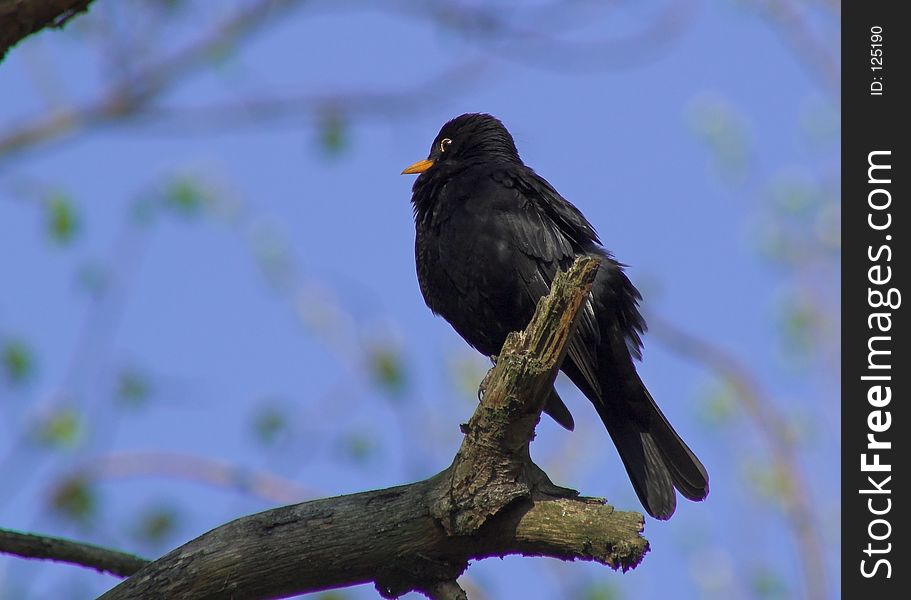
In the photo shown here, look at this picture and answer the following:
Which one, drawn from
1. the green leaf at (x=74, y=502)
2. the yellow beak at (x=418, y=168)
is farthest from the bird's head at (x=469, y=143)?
the green leaf at (x=74, y=502)

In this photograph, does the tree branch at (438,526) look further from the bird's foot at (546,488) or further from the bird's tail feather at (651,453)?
the bird's tail feather at (651,453)

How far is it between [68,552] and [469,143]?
117 inches

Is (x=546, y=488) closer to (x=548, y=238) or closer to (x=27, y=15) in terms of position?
(x=548, y=238)

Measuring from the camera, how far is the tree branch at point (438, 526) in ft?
11.0

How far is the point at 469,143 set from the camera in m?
5.70

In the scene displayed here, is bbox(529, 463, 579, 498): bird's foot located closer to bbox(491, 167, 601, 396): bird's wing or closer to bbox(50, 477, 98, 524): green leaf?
bbox(491, 167, 601, 396): bird's wing

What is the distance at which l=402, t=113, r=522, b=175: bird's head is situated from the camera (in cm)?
561

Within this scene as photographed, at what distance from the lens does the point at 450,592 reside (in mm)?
3438

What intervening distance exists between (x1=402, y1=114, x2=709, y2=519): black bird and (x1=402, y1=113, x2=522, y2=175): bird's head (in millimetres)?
489

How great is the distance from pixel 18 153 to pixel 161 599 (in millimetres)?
6682

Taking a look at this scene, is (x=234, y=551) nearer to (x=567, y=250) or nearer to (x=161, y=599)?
(x=161, y=599)


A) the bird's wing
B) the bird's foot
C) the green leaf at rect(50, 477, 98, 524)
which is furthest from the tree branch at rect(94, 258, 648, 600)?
the green leaf at rect(50, 477, 98, 524)

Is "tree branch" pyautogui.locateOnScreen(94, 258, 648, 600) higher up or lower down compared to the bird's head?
lower down
